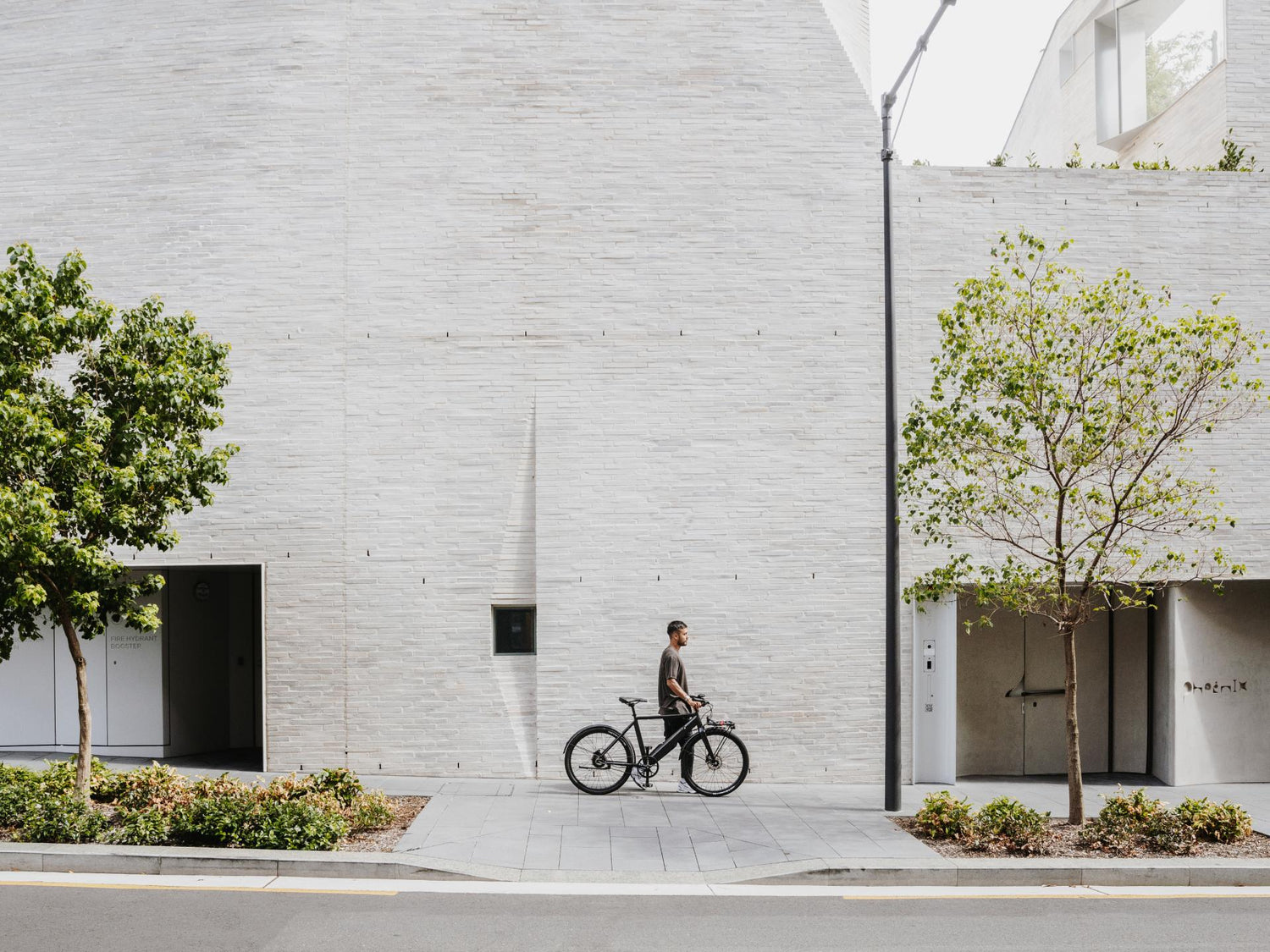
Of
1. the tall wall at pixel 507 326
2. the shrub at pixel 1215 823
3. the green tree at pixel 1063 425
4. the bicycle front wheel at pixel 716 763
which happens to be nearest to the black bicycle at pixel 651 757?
the bicycle front wheel at pixel 716 763

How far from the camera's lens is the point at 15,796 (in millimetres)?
8805

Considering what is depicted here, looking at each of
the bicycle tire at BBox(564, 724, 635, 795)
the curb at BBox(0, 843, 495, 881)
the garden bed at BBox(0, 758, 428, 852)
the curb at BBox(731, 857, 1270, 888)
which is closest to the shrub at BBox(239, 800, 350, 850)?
the garden bed at BBox(0, 758, 428, 852)

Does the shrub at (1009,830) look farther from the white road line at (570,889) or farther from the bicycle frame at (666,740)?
the bicycle frame at (666,740)

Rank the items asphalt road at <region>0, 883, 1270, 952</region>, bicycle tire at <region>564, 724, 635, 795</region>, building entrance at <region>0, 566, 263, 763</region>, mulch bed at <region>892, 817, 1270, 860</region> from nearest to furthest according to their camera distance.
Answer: asphalt road at <region>0, 883, 1270, 952</region>, mulch bed at <region>892, 817, 1270, 860</region>, bicycle tire at <region>564, 724, 635, 795</region>, building entrance at <region>0, 566, 263, 763</region>

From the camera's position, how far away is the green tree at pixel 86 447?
8.60 meters

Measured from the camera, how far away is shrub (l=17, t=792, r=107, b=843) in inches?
328

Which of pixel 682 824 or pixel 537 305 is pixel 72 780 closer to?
pixel 682 824

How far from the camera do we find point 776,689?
11.8 m

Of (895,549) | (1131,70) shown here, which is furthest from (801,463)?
(1131,70)

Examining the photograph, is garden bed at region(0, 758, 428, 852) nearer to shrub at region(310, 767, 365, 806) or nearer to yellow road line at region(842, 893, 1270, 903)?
shrub at region(310, 767, 365, 806)

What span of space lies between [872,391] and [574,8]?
5647mm

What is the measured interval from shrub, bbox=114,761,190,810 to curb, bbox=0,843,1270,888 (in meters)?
0.89

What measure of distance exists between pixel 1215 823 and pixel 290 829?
306 inches

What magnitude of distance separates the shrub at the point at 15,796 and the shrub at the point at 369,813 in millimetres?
2584
